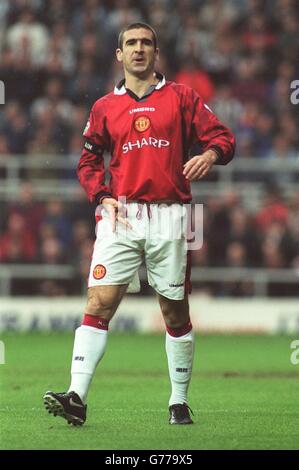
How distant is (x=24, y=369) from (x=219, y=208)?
618 centimetres

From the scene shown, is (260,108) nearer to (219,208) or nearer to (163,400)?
(219,208)

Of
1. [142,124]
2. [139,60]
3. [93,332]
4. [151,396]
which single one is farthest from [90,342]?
[151,396]

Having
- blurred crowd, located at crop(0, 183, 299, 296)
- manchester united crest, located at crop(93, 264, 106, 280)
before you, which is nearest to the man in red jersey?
manchester united crest, located at crop(93, 264, 106, 280)

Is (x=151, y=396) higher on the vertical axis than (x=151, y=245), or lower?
lower

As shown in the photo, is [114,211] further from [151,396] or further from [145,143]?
[151,396]

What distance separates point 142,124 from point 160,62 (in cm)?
1191

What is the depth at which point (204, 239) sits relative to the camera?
58.1 ft

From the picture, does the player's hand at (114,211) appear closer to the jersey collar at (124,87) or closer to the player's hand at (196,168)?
the player's hand at (196,168)

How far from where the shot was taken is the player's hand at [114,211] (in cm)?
794

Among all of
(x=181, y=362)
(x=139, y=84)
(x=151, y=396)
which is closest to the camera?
(x=139, y=84)

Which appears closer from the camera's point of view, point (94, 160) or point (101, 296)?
point (101, 296)

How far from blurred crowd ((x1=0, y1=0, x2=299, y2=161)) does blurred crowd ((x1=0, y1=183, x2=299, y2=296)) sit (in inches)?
39.8
